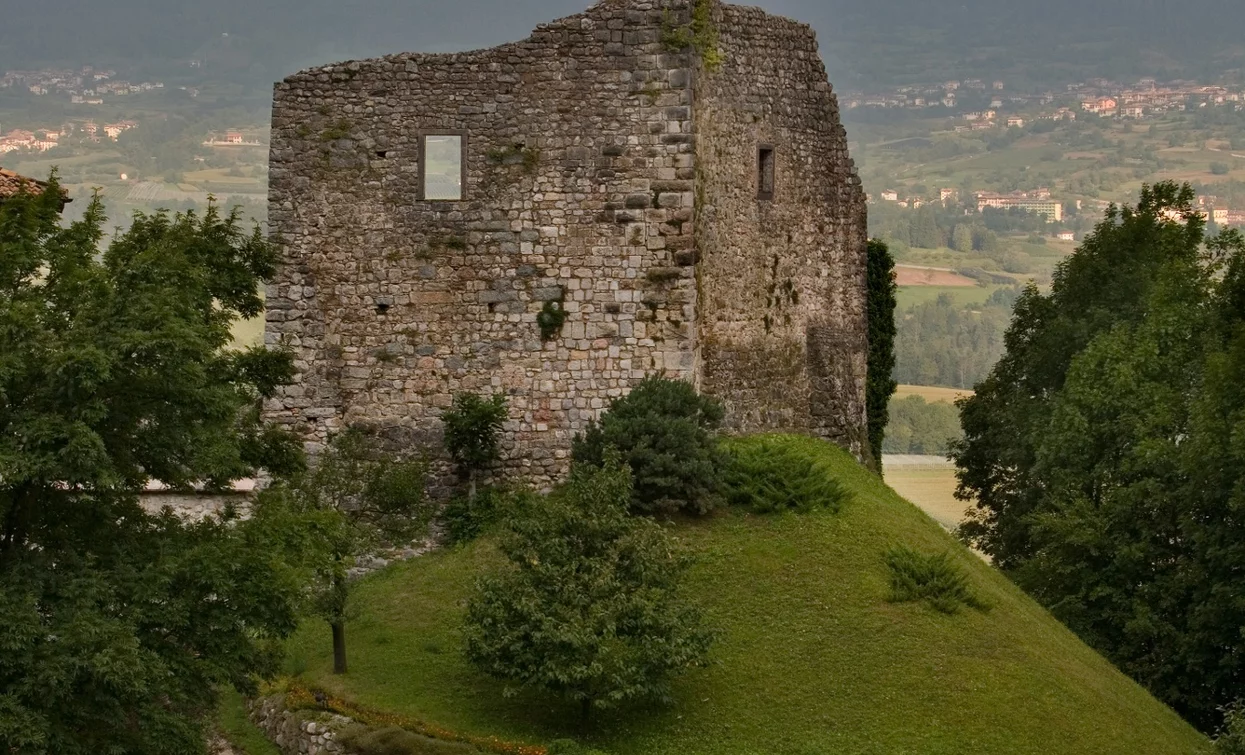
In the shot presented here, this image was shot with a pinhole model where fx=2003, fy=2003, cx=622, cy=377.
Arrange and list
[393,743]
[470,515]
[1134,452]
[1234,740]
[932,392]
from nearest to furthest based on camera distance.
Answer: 1. [393,743]
2. [1234,740]
3. [470,515]
4. [1134,452]
5. [932,392]

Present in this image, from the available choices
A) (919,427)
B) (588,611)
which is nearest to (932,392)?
(919,427)

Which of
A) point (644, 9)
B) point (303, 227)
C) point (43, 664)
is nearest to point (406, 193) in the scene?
point (303, 227)

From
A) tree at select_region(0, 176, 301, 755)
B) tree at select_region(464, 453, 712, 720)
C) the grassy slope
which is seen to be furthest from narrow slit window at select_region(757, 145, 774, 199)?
tree at select_region(0, 176, 301, 755)

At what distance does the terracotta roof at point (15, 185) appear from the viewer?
910 inches

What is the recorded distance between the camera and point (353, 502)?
99.4 ft

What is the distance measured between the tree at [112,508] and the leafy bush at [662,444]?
7143mm

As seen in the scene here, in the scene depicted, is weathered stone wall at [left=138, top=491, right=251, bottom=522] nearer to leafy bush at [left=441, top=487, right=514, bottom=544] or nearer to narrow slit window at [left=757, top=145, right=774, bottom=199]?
leafy bush at [left=441, top=487, right=514, bottom=544]

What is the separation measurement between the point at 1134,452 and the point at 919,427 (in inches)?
3417

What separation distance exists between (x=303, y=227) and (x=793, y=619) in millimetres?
9766

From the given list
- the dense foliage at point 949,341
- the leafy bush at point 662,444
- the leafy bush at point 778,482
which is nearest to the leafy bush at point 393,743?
the leafy bush at point 662,444

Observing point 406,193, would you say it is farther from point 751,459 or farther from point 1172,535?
point 1172,535

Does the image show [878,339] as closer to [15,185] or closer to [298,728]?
[298,728]

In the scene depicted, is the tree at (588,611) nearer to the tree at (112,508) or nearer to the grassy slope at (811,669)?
the grassy slope at (811,669)

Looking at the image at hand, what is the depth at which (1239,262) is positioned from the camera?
39188mm
